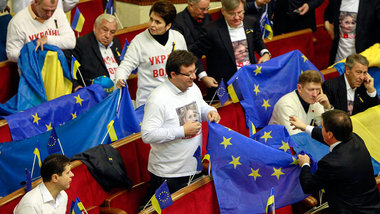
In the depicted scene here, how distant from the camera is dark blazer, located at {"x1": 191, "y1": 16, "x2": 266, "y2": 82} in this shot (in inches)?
211

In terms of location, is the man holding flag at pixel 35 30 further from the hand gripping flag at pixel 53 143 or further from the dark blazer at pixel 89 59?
the hand gripping flag at pixel 53 143

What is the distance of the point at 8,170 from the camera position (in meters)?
4.26

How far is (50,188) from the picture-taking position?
3576mm

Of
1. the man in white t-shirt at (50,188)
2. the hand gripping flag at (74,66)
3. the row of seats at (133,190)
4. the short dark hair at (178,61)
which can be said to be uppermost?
the short dark hair at (178,61)

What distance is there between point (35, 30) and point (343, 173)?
2.94 meters

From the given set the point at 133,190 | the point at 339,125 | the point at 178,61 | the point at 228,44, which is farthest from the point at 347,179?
the point at 228,44

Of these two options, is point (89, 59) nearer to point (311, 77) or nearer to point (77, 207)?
point (311, 77)

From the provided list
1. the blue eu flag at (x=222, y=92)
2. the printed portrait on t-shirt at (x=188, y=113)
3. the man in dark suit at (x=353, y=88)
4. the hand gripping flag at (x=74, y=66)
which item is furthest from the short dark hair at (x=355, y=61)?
the hand gripping flag at (x=74, y=66)

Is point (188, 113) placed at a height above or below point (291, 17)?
above

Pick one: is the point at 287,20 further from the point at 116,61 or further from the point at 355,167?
the point at 355,167

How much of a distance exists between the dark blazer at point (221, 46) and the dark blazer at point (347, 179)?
69.8 inches

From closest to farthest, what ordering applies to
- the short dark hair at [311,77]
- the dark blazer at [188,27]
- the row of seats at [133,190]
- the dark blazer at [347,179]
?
1. the dark blazer at [347,179]
2. the row of seats at [133,190]
3. the short dark hair at [311,77]
4. the dark blazer at [188,27]

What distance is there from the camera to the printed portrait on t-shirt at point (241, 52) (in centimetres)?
540

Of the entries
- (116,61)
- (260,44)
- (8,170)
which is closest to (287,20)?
(260,44)
